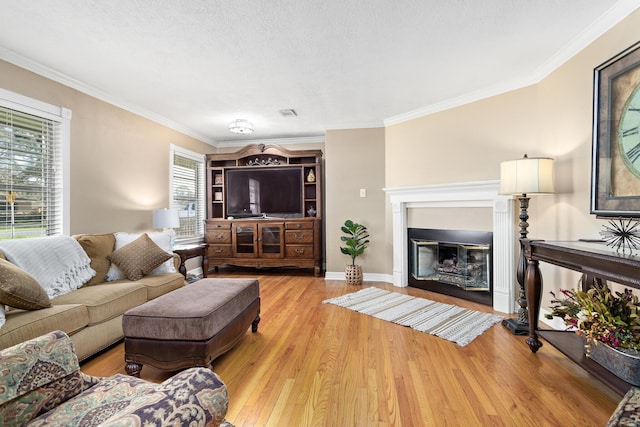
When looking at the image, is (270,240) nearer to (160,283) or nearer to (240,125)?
(240,125)

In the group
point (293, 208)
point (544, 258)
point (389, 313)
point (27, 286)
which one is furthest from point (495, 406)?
point (293, 208)

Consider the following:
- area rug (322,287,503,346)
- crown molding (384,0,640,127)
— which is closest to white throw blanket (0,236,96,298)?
area rug (322,287,503,346)

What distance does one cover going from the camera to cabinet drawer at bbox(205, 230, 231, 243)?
504cm

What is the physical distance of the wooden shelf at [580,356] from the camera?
149 centimetres

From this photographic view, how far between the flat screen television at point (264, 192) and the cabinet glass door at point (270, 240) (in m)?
0.35

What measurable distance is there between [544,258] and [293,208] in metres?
3.65

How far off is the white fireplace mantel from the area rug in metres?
0.36

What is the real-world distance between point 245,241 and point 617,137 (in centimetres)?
449

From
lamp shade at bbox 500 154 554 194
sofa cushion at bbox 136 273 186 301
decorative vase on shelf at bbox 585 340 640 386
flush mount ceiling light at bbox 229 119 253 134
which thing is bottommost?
decorative vase on shelf at bbox 585 340 640 386

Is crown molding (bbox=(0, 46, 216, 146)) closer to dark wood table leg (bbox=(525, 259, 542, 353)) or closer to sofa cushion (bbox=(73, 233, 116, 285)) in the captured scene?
sofa cushion (bbox=(73, 233, 116, 285))

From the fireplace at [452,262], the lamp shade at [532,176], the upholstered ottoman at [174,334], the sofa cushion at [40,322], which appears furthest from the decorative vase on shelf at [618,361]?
the sofa cushion at [40,322]

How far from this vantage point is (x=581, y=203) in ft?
7.55

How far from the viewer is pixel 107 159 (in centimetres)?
335

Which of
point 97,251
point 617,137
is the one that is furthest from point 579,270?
point 97,251
